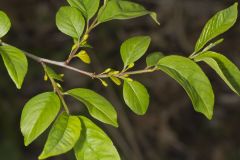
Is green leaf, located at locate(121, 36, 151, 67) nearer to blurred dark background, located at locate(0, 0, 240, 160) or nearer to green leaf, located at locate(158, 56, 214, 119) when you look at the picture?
green leaf, located at locate(158, 56, 214, 119)

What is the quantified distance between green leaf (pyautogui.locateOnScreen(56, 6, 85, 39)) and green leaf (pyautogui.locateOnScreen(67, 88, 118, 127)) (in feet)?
0.60

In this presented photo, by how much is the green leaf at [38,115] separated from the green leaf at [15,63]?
0.06 m

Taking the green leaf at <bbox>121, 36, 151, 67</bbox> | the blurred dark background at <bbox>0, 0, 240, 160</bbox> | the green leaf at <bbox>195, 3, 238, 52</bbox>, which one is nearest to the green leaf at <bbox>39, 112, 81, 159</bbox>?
the green leaf at <bbox>121, 36, 151, 67</bbox>

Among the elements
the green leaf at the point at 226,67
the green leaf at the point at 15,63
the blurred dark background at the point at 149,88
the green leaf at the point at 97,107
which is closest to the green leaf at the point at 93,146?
the green leaf at the point at 97,107

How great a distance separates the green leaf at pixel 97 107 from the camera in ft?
3.67

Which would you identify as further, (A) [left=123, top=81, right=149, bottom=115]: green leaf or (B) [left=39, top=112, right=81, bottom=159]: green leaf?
(A) [left=123, top=81, right=149, bottom=115]: green leaf

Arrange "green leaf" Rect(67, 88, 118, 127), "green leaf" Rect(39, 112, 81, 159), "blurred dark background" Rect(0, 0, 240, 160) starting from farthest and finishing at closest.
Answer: "blurred dark background" Rect(0, 0, 240, 160), "green leaf" Rect(67, 88, 118, 127), "green leaf" Rect(39, 112, 81, 159)

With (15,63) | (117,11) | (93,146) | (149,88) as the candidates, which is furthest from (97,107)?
(149,88)

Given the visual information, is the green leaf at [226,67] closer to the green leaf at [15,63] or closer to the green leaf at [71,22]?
the green leaf at [71,22]

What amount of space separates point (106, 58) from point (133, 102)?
2.88 meters

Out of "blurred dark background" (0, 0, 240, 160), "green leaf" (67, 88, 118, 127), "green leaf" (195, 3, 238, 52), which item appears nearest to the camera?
"green leaf" (67, 88, 118, 127)

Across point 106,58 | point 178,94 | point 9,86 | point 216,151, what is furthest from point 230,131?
point 9,86

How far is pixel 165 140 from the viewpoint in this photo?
386 cm

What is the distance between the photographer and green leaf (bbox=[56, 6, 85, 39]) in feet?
4.24
